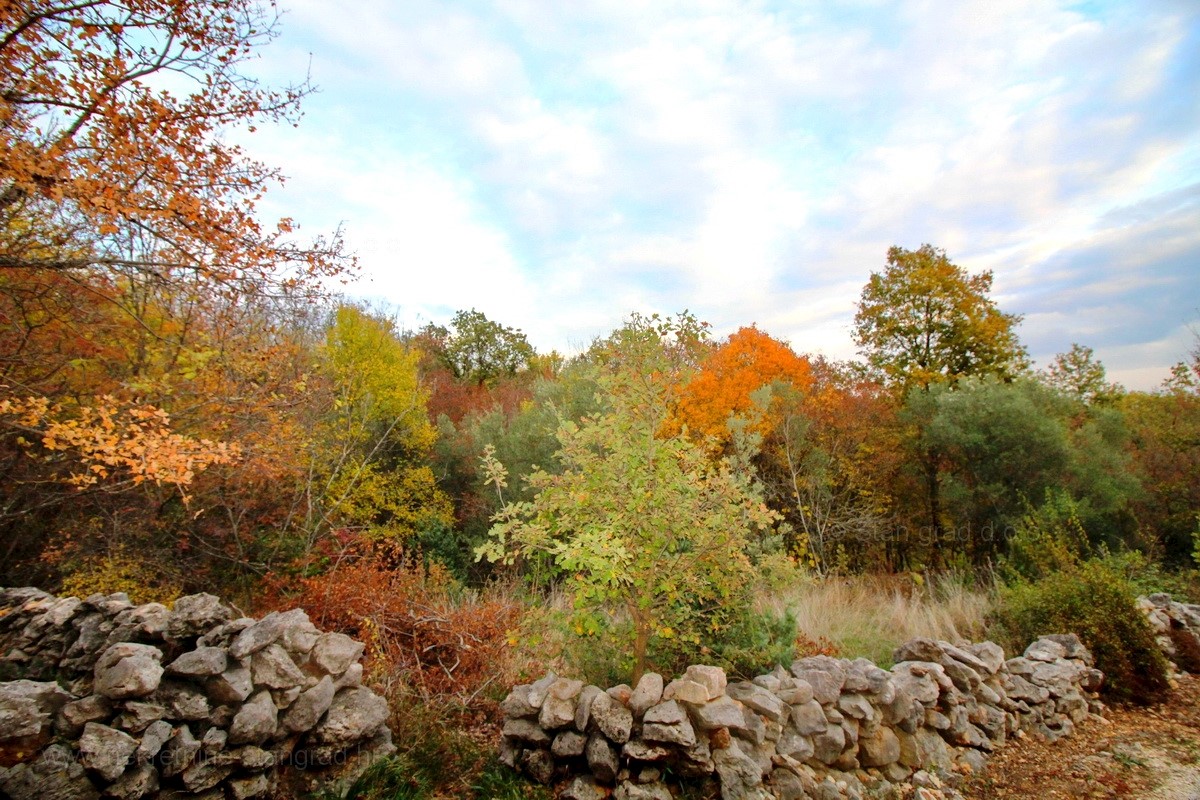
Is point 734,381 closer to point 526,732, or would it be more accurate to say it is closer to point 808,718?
point 808,718

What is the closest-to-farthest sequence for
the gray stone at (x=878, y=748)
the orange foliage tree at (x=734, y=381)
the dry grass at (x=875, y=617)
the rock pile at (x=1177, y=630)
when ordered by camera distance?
the gray stone at (x=878, y=748)
the dry grass at (x=875, y=617)
the rock pile at (x=1177, y=630)
the orange foliage tree at (x=734, y=381)

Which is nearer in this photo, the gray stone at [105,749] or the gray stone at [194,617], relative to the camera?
the gray stone at [105,749]

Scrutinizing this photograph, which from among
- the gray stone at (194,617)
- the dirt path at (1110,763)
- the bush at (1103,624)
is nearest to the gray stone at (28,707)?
the gray stone at (194,617)

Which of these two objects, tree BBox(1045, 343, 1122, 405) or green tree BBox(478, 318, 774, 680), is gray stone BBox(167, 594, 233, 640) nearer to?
green tree BBox(478, 318, 774, 680)

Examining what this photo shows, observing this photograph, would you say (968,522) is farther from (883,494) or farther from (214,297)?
(214,297)

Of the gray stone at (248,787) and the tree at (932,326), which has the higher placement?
the tree at (932,326)

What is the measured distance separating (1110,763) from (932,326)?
13.2 m

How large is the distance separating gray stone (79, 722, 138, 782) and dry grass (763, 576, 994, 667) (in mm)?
4360

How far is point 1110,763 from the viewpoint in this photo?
13.2ft

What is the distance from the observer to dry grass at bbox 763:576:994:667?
224 inches

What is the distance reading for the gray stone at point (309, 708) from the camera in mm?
3227

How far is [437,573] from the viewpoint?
797cm

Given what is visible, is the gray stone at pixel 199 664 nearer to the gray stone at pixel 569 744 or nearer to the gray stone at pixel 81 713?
the gray stone at pixel 81 713

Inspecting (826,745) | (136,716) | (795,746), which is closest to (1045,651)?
(826,745)
